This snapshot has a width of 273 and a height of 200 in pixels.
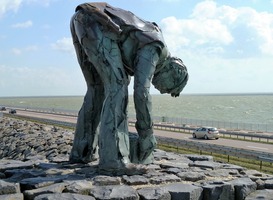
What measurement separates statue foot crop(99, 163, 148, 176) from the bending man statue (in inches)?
1.3

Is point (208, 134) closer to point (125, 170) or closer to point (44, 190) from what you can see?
point (125, 170)

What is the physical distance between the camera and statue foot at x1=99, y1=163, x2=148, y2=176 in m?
6.14

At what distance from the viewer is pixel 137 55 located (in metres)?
6.86

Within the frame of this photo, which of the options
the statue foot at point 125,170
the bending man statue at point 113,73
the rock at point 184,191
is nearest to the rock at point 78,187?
the statue foot at point 125,170

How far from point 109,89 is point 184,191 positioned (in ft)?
6.84

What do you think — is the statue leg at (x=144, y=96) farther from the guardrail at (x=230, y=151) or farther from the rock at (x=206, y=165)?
the guardrail at (x=230, y=151)

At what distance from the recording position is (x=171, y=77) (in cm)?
779

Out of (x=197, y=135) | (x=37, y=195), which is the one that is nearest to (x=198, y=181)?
(x=37, y=195)

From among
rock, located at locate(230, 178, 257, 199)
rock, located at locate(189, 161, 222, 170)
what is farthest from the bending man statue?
rock, located at locate(230, 178, 257, 199)

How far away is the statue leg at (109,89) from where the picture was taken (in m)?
6.20

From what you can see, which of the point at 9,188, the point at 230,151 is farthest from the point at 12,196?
the point at 230,151

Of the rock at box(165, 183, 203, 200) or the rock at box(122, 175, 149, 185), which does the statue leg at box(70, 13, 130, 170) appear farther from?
the rock at box(165, 183, 203, 200)

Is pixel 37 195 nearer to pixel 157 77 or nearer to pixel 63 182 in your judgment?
pixel 63 182

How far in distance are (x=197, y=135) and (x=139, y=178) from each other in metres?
21.6
